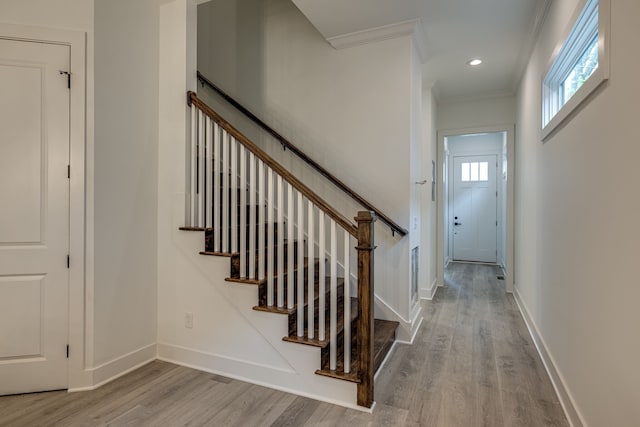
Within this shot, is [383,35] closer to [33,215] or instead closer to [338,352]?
[338,352]

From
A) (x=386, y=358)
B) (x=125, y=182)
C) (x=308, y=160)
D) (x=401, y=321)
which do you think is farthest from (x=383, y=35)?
(x=386, y=358)

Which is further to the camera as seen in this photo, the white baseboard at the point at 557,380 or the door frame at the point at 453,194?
the door frame at the point at 453,194

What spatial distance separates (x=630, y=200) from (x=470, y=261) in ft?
21.2

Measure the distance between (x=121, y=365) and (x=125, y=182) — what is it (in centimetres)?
133

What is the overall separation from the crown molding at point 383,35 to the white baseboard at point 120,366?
3.13 m

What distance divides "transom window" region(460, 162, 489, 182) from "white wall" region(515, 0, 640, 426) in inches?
181

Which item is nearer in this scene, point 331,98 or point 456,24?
point 456,24

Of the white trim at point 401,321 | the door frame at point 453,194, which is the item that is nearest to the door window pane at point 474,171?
the door frame at point 453,194

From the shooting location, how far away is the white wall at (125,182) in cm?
231

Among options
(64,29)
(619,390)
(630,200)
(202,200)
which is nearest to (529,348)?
(619,390)

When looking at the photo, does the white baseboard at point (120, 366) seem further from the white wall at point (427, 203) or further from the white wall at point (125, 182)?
the white wall at point (427, 203)

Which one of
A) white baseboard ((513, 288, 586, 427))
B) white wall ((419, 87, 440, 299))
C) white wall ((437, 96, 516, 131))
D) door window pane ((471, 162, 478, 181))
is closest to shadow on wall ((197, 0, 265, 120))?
white wall ((419, 87, 440, 299))

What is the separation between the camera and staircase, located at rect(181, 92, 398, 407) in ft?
6.63

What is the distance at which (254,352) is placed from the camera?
2.36 m
